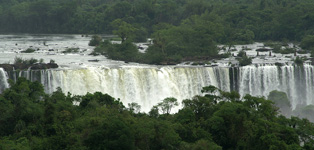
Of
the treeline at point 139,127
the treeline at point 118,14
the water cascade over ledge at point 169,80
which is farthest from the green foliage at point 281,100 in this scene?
the treeline at point 118,14

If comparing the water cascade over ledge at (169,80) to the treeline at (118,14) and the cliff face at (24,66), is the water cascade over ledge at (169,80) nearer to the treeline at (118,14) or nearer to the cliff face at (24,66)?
the cliff face at (24,66)

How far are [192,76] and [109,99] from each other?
1454cm

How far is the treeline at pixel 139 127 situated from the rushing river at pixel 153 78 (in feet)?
33.9

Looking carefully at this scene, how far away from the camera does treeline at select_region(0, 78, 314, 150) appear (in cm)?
2267

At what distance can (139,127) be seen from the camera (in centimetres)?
2380

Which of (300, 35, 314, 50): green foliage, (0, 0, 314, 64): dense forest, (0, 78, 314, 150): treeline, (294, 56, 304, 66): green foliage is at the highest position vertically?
(0, 0, 314, 64): dense forest

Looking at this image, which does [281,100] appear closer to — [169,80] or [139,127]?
[169,80]

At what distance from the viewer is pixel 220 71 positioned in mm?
45000

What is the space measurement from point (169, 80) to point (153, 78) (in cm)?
148

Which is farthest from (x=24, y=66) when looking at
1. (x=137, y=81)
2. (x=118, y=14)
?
(x=118, y=14)

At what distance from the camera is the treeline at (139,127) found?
74.4ft

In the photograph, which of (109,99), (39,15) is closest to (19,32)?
(39,15)

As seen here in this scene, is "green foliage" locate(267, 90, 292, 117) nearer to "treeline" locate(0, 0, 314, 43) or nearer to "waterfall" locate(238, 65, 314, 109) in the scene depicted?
"waterfall" locate(238, 65, 314, 109)

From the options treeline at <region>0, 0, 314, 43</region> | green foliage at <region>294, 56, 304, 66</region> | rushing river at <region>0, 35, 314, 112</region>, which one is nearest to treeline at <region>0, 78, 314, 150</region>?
rushing river at <region>0, 35, 314, 112</region>
